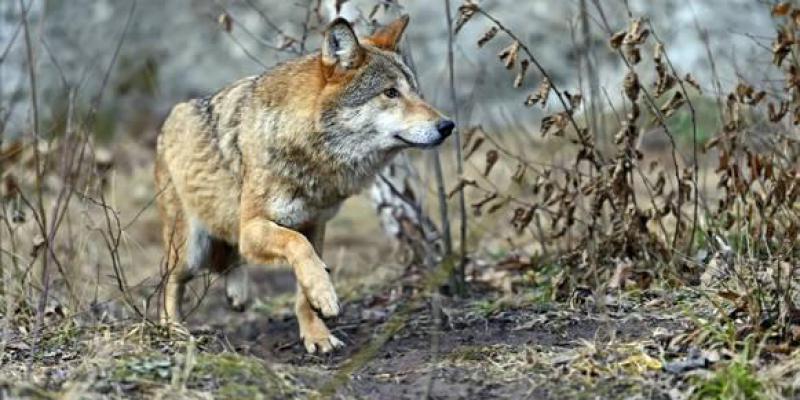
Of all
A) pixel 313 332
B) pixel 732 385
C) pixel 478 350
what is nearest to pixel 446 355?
pixel 478 350

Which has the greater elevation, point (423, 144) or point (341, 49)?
point (341, 49)

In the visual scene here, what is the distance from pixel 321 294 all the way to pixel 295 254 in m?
0.35

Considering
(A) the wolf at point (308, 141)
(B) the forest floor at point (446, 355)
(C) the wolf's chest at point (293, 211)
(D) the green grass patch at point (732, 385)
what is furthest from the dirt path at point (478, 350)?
(C) the wolf's chest at point (293, 211)

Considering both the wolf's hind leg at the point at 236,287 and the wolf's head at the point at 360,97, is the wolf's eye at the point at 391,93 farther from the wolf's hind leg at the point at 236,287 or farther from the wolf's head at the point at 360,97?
the wolf's hind leg at the point at 236,287

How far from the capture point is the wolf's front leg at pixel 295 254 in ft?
18.7

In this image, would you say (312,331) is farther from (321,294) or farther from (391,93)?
(391,93)

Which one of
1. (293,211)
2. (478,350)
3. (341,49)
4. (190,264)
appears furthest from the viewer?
(190,264)

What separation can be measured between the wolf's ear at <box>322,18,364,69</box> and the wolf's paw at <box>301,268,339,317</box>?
1.13 metres

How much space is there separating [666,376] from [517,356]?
78 cm

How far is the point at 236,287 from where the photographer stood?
7652 mm

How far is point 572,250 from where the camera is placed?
6891 millimetres

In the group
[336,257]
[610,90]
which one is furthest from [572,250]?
[610,90]

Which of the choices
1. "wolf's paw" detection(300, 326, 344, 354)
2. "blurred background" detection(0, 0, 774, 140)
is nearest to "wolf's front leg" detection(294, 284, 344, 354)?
"wolf's paw" detection(300, 326, 344, 354)

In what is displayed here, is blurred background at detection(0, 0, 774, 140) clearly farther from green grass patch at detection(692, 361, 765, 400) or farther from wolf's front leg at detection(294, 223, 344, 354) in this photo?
green grass patch at detection(692, 361, 765, 400)
